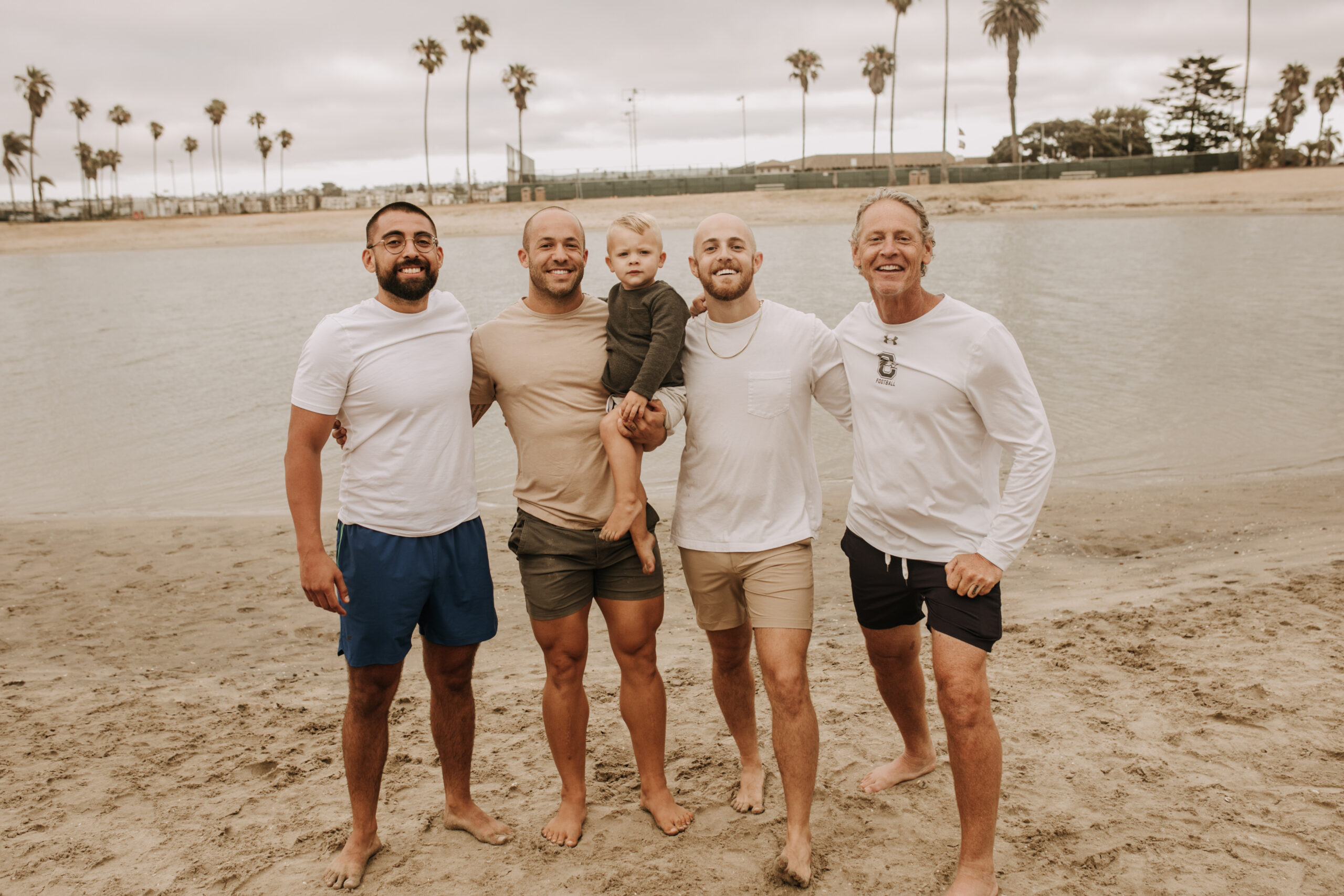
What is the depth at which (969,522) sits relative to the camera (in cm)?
339

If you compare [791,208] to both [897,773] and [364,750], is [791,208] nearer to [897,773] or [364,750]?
[897,773]

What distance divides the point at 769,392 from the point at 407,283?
1.43 m

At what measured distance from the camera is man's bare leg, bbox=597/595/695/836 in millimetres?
3750

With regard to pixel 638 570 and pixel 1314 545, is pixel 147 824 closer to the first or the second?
pixel 638 570

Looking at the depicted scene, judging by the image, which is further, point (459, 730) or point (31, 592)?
point (31, 592)

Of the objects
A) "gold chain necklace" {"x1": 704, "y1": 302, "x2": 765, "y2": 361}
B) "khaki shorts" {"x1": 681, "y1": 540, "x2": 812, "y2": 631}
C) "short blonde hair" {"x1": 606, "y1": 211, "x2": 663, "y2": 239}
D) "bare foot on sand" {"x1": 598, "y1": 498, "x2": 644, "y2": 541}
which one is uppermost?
"short blonde hair" {"x1": 606, "y1": 211, "x2": 663, "y2": 239}

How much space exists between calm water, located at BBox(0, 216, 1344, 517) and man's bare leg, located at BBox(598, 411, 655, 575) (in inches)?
249

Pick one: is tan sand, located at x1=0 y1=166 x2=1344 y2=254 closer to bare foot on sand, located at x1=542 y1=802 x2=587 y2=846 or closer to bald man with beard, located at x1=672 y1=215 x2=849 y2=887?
bald man with beard, located at x1=672 y1=215 x2=849 y2=887

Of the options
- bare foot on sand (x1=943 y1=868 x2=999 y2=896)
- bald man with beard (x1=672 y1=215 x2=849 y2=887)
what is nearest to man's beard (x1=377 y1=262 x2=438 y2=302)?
bald man with beard (x1=672 y1=215 x2=849 y2=887)

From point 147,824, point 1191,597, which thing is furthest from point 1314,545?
point 147,824

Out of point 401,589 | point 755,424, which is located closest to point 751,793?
point 755,424

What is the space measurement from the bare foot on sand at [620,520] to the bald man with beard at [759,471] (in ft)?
0.88

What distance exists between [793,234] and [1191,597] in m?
42.4

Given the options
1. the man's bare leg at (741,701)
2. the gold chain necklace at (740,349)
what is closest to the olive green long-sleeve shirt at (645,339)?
the gold chain necklace at (740,349)
